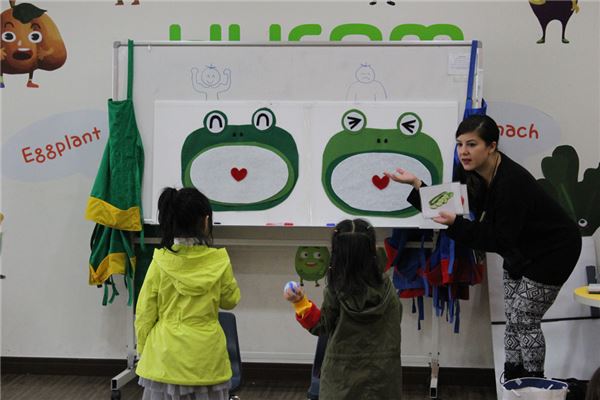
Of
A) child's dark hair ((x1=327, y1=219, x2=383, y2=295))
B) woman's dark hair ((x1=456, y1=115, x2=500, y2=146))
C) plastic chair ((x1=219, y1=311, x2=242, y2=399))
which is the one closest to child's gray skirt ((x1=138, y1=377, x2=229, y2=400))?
plastic chair ((x1=219, y1=311, x2=242, y2=399))

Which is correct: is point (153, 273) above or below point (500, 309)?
above

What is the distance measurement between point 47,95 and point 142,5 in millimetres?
750

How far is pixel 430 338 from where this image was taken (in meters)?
4.08

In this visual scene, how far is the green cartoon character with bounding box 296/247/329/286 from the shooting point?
4.06 meters

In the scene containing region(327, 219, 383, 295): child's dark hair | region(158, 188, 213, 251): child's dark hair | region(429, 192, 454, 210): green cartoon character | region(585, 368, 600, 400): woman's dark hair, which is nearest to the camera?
region(585, 368, 600, 400): woman's dark hair

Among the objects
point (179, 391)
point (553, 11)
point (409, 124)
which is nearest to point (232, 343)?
point (179, 391)

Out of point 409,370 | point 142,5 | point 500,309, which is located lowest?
point 409,370

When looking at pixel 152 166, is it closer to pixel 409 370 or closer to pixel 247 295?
pixel 247 295

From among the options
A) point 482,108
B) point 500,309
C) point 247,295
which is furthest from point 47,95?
point 500,309

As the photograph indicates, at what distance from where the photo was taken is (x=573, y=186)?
155 inches

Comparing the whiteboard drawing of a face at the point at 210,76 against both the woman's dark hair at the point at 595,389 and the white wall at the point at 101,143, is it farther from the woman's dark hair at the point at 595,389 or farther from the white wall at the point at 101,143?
the woman's dark hair at the point at 595,389

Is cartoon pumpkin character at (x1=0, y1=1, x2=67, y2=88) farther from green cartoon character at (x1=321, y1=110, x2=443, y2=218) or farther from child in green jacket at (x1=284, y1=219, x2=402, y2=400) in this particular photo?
child in green jacket at (x1=284, y1=219, x2=402, y2=400)

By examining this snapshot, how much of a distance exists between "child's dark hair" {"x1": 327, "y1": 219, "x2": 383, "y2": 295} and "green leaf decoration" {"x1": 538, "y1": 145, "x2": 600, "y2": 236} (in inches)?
79.3

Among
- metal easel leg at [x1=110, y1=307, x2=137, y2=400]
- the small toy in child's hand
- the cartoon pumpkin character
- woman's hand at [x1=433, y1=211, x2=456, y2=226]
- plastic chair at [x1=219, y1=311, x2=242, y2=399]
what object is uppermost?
the cartoon pumpkin character
